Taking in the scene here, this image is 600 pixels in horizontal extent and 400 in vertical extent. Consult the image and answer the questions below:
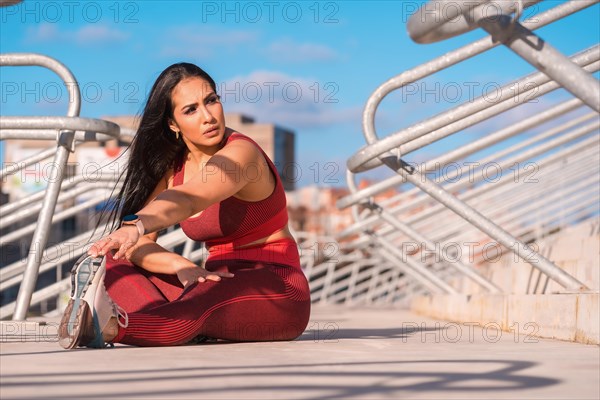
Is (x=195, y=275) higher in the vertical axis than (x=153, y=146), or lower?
lower

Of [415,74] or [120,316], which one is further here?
Answer: [415,74]

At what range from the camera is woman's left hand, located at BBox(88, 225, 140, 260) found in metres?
2.30

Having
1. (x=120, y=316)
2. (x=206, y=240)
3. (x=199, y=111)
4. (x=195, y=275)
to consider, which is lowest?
(x=120, y=316)

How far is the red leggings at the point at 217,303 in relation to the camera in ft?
9.09

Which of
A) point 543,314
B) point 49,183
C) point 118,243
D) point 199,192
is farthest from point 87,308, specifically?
point 543,314

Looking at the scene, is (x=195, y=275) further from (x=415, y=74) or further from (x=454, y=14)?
(x=454, y=14)

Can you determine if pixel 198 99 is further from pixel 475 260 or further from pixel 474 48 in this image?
pixel 475 260

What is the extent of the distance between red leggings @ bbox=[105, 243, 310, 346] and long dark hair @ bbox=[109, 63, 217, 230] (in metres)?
0.25

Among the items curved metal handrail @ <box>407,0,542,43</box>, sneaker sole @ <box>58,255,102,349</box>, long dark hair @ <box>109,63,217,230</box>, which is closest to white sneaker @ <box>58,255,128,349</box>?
sneaker sole @ <box>58,255,102,349</box>

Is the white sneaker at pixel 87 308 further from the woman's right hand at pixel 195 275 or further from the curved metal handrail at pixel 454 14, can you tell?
the curved metal handrail at pixel 454 14

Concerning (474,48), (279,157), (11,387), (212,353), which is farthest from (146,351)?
(279,157)

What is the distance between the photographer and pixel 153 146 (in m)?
3.32

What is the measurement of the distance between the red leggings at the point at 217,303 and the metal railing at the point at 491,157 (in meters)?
0.75

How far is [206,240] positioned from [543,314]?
1257 millimetres
